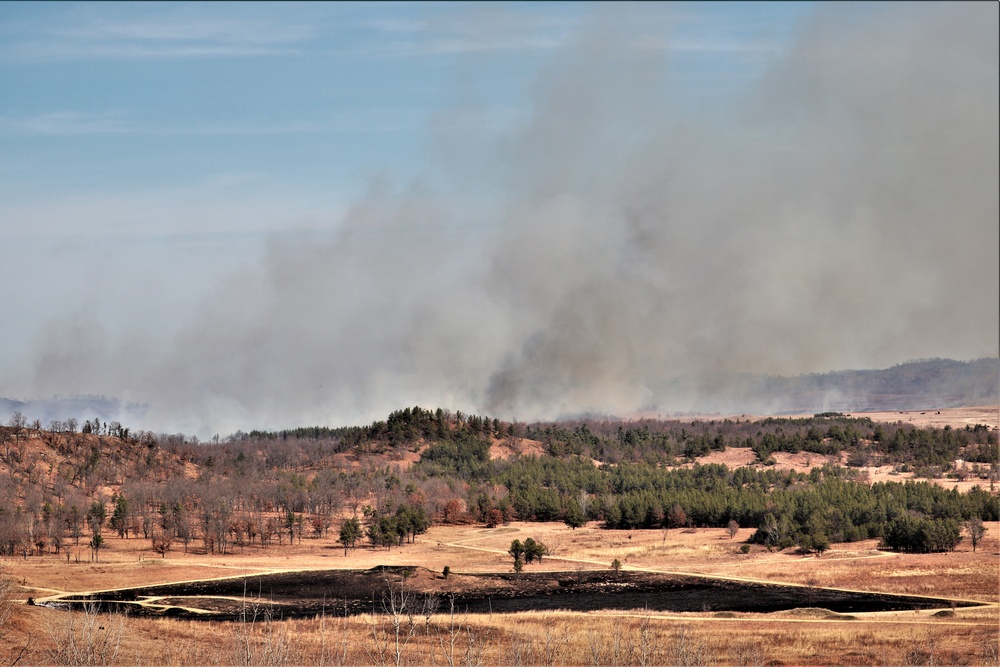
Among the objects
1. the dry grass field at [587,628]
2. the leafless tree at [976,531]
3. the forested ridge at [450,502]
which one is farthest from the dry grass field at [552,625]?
the forested ridge at [450,502]

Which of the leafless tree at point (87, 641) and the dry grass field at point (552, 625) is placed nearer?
the leafless tree at point (87, 641)

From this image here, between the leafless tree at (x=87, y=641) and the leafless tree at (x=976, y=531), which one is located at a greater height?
the leafless tree at (x=976, y=531)

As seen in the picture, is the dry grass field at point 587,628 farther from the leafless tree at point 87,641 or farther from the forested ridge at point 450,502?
the forested ridge at point 450,502

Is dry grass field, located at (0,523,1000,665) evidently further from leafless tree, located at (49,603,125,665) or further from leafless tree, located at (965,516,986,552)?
leafless tree, located at (965,516,986,552)

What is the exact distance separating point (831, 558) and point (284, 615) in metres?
61.3

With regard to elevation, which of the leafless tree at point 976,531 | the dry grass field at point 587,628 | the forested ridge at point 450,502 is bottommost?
the dry grass field at point 587,628

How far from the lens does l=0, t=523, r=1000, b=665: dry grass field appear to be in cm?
6550

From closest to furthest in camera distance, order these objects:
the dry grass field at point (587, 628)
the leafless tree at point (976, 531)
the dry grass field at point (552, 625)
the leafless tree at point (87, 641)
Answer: the leafless tree at point (87, 641)
the dry grass field at point (552, 625)
the dry grass field at point (587, 628)
the leafless tree at point (976, 531)

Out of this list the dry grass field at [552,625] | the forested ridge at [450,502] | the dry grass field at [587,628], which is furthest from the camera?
the forested ridge at [450,502]

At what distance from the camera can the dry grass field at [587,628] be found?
6550 cm

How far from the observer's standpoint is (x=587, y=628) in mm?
77688

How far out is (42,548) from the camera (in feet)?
427

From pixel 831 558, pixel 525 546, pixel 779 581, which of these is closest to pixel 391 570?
pixel 525 546

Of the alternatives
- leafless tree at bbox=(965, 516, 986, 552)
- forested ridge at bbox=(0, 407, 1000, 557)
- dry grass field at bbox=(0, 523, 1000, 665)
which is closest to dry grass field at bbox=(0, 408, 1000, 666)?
dry grass field at bbox=(0, 523, 1000, 665)
